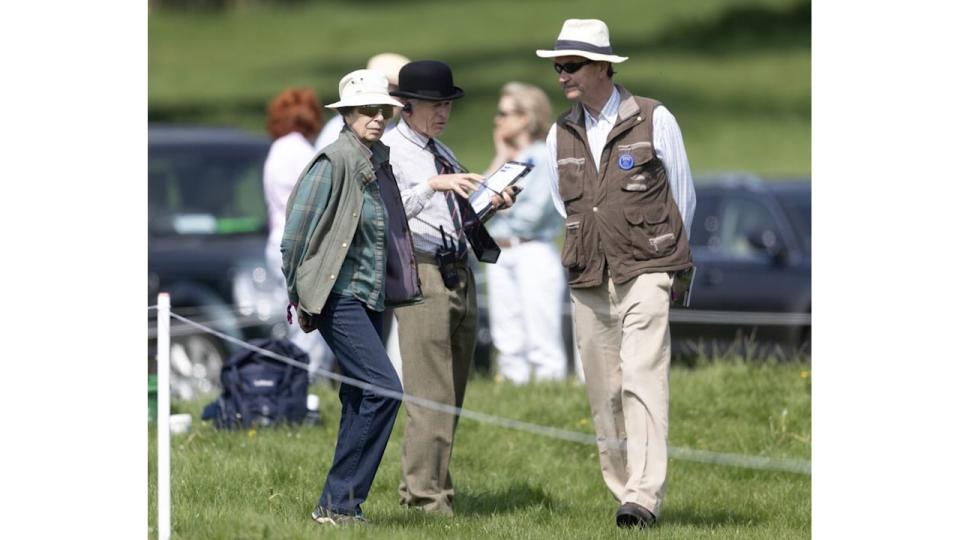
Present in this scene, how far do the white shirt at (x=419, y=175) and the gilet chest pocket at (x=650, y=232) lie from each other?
839mm

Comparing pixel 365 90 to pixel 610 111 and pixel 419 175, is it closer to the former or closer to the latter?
pixel 419 175

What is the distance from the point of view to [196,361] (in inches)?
539

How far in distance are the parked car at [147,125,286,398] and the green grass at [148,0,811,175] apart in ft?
64.8

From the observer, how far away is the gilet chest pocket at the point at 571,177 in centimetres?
839

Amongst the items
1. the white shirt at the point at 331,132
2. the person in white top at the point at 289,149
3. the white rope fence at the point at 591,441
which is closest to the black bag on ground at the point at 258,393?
the white rope fence at the point at 591,441

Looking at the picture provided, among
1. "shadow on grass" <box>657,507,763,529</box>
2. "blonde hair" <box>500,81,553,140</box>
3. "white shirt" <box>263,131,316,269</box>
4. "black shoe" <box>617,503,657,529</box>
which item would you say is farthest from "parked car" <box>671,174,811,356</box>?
"black shoe" <box>617,503,657,529</box>

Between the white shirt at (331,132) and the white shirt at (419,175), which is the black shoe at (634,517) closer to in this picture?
the white shirt at (419,175)

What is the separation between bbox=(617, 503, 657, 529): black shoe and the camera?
8102 millimetres

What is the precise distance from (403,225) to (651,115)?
1.19 meters

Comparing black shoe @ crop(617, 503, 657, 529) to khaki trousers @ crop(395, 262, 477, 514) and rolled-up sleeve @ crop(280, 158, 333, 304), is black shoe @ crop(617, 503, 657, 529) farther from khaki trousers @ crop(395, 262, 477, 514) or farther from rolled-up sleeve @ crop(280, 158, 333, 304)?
rolled-up sleeve @ crop(280, 158, 333, 304)

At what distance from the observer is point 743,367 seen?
468 inches

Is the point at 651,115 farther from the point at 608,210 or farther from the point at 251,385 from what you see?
the point at 251,385

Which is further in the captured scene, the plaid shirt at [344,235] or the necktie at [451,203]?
the necktie at [451,203]
